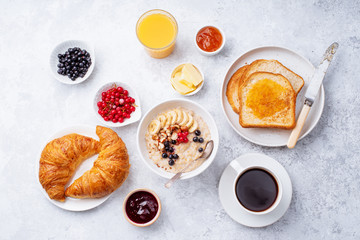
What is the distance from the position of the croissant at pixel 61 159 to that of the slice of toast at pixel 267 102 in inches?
40.1

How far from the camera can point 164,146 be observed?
207 centimetres

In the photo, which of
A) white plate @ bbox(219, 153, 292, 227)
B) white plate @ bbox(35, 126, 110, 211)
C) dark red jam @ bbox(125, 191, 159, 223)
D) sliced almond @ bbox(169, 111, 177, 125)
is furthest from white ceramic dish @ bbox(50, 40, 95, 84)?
white plate @ bbox(219, 153, 292, 227)

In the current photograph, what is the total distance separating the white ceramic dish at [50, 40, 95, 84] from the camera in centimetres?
224

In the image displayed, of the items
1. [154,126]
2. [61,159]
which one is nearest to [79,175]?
[61,159]

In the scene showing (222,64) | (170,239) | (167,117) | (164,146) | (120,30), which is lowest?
(170,239)

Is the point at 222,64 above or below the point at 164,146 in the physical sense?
above

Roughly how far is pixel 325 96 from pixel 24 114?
2.17m

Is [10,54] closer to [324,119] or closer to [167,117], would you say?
[167,117]

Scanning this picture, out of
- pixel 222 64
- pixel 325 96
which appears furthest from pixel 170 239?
pixel 325 96

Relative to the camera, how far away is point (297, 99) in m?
2.16

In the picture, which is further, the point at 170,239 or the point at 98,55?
the point at 98,55

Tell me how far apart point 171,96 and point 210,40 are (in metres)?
0.48

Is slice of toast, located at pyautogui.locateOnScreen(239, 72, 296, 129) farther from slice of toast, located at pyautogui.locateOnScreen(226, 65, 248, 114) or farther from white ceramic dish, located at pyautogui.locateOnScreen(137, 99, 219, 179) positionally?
white ceramic dish, located at pyautogui.locateOnScreen(137, 99, 219, 179)

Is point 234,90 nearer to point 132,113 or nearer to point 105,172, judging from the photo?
point 132,113
